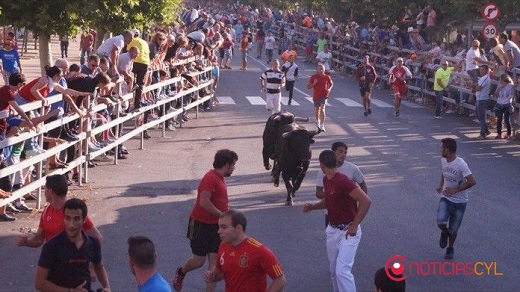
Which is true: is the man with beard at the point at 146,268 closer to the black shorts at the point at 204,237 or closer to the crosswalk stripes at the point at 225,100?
the black shorts at the point at 204,237

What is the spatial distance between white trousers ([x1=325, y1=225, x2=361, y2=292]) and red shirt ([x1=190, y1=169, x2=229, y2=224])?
1.12m

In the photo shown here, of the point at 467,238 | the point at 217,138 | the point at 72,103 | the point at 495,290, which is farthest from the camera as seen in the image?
the point at 217,138

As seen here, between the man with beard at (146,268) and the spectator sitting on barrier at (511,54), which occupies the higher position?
the man with beard at (146,268)

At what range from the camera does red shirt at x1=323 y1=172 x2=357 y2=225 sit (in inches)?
393

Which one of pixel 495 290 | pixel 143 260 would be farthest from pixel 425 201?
pixel 143 260

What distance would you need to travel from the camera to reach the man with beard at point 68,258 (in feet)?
23.4

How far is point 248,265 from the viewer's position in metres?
7.68

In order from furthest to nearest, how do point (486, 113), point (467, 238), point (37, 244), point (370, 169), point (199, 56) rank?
point (199, 56)
point (486, 113)
point (370, 169)
point (467, 238)
point (37, 244)

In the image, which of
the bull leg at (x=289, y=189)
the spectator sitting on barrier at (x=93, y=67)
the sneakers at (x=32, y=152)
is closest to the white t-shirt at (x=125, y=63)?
the spectator sitting on barrier at (x=93, y=67)

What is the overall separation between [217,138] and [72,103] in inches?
342

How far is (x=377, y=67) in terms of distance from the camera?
136 ft

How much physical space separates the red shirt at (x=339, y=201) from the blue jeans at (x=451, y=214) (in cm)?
292

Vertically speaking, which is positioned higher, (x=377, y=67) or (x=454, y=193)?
(x=454, y=193)

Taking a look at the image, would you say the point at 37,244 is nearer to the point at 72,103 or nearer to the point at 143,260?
the point at 143,260
